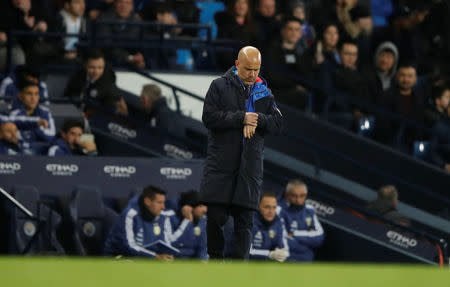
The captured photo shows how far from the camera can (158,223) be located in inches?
490

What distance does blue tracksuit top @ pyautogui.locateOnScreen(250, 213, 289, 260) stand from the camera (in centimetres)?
1283

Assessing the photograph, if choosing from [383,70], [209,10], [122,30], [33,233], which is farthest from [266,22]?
[33,233]

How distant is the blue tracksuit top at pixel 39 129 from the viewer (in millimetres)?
13312

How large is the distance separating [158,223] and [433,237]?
10.7ft

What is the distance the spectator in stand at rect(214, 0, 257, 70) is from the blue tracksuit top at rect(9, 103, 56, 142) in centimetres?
307

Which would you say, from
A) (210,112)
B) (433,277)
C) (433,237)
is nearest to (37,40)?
(433,237)

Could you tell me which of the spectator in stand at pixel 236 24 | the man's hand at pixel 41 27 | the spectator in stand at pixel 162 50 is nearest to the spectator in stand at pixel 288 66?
the spectator in stand at pixel 236 24

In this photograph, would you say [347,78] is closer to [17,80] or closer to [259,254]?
[259,254]

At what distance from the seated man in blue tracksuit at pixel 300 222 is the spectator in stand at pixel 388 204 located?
122cm

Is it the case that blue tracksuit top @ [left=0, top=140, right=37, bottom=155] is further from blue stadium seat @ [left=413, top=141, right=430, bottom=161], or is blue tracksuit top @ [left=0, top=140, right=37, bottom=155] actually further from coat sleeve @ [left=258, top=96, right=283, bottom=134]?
blue stadium seat @ [left=413, top=141, right=430, bottom=161]

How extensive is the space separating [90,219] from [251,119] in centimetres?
437

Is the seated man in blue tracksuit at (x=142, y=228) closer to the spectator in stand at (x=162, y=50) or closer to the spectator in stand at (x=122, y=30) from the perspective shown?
the spectator in stand at (x=122, y=30)

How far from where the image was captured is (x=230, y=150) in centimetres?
872

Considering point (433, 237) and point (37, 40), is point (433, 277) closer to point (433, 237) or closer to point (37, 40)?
point (433, 237)
